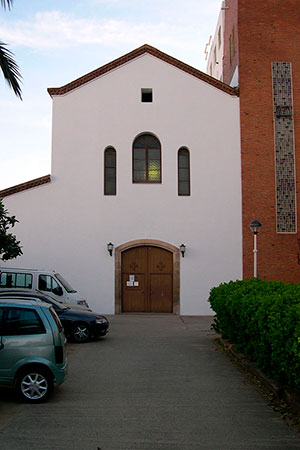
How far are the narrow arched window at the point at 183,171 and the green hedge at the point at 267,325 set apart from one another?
9.03m

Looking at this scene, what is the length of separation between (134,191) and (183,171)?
2.30 m

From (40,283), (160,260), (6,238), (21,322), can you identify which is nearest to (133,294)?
(160,260)

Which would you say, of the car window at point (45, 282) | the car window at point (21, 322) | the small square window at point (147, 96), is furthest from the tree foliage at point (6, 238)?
the small square window at point (147, 96)

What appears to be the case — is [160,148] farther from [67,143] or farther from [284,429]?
[284,429]

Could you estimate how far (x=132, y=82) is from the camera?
73.6 ft

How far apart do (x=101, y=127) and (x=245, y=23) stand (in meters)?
7.86

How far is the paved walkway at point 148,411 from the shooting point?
6.00 m

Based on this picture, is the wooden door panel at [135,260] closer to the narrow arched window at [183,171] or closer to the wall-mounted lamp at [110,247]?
the wall-mounted lamp at [110,247]

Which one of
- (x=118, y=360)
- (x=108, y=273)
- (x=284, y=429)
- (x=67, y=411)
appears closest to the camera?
(x=284, y=429)

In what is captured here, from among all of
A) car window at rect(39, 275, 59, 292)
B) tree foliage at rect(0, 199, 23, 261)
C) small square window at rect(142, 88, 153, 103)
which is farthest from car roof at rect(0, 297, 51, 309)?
small square window at rect(142, 88, 153, 103)

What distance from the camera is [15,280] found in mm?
17219

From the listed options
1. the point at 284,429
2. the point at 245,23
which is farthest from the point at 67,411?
the point at 245,23

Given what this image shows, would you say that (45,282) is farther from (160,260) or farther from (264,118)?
(264,118)

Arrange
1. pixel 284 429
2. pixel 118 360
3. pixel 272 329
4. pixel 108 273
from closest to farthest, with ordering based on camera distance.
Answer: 1. pixel 284 429
2. pixel 272 329
3. pixel 118 360
4. pixel 108 273
